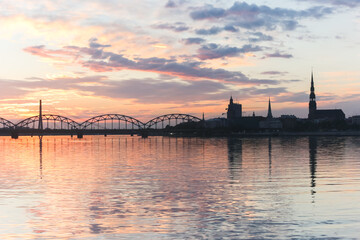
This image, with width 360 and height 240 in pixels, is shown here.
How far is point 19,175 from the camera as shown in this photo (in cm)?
3959

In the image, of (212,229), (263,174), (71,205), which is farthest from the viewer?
(263,174)

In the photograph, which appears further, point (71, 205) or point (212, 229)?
point (71, 205)

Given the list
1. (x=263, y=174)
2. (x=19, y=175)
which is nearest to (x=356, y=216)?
(x=263, y=174)

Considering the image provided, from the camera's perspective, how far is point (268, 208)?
2097cm

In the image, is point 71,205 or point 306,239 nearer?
point 306,239

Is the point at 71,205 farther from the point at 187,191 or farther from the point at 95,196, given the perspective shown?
the point at 187,191

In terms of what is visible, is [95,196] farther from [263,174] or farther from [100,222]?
[263,174]

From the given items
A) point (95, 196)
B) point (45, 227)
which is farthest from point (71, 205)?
point (45, 227)

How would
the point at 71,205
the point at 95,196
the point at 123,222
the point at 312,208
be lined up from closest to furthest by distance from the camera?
1. the point at 123,222
2. the point at 312,208
3. the point at 71,205
4. the point at 95,196

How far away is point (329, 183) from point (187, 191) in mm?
9568

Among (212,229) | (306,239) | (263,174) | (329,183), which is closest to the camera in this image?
(306,239)

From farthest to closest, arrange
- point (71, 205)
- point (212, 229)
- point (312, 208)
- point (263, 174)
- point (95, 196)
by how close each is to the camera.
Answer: point (263, 174) < point (95, 196) < point (71, 205) < point (312, 208) < point (212, 229)

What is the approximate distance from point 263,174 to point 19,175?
1940cm

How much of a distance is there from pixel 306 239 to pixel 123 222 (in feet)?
22.3
